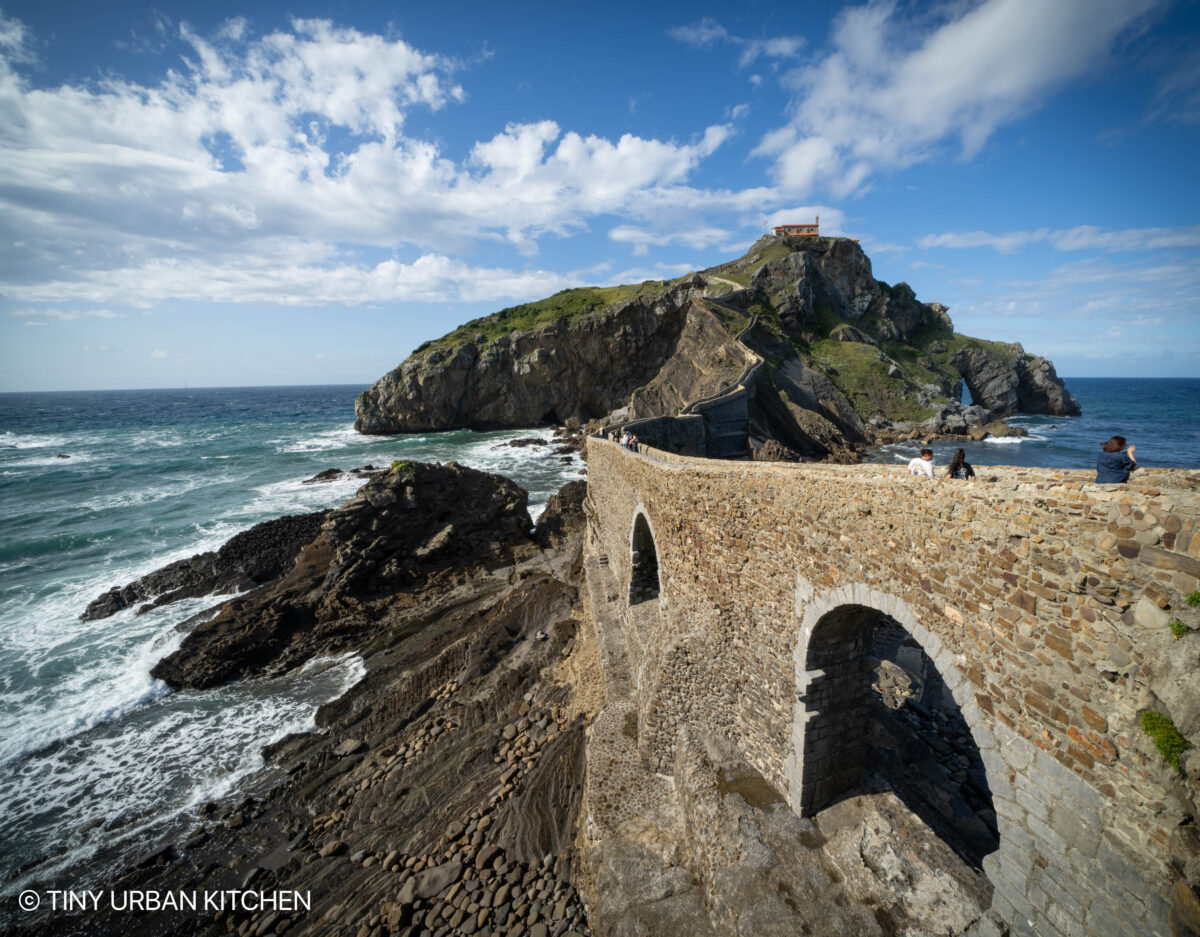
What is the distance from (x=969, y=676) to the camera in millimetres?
4996

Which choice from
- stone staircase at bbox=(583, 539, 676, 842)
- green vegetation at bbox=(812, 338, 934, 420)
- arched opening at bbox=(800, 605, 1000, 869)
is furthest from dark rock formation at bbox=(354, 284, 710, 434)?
arched opening at bbox=(800, 605, 1000, 869)

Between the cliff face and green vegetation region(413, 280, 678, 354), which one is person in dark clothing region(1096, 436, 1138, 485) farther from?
green vegetation region(413, 280, 678, 354)

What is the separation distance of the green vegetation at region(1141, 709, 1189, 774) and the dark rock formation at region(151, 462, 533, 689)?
708 inches

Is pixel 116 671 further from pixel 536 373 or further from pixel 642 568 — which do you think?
pixel 536 373

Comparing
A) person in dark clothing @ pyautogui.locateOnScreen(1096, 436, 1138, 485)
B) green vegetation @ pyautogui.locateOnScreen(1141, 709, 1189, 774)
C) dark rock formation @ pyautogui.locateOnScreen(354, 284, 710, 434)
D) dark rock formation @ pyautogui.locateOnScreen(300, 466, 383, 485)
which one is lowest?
dark rock formation @ pyautogui.locateOnScreen(300, 466, 383, 485)

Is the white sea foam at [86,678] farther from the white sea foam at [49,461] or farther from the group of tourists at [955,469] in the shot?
the white sea foam at [49,461]

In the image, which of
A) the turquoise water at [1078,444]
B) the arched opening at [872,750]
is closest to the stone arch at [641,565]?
the arched opening at [872,750]

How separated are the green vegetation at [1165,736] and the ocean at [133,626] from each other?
15000 millimetres

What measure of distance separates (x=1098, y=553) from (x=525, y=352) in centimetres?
5629

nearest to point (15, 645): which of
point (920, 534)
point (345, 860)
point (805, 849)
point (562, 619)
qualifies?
point (345, 860)

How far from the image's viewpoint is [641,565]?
1359 centimetres

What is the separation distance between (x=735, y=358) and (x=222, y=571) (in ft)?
125

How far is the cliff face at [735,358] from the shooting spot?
4703 cm

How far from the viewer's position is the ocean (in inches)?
426
